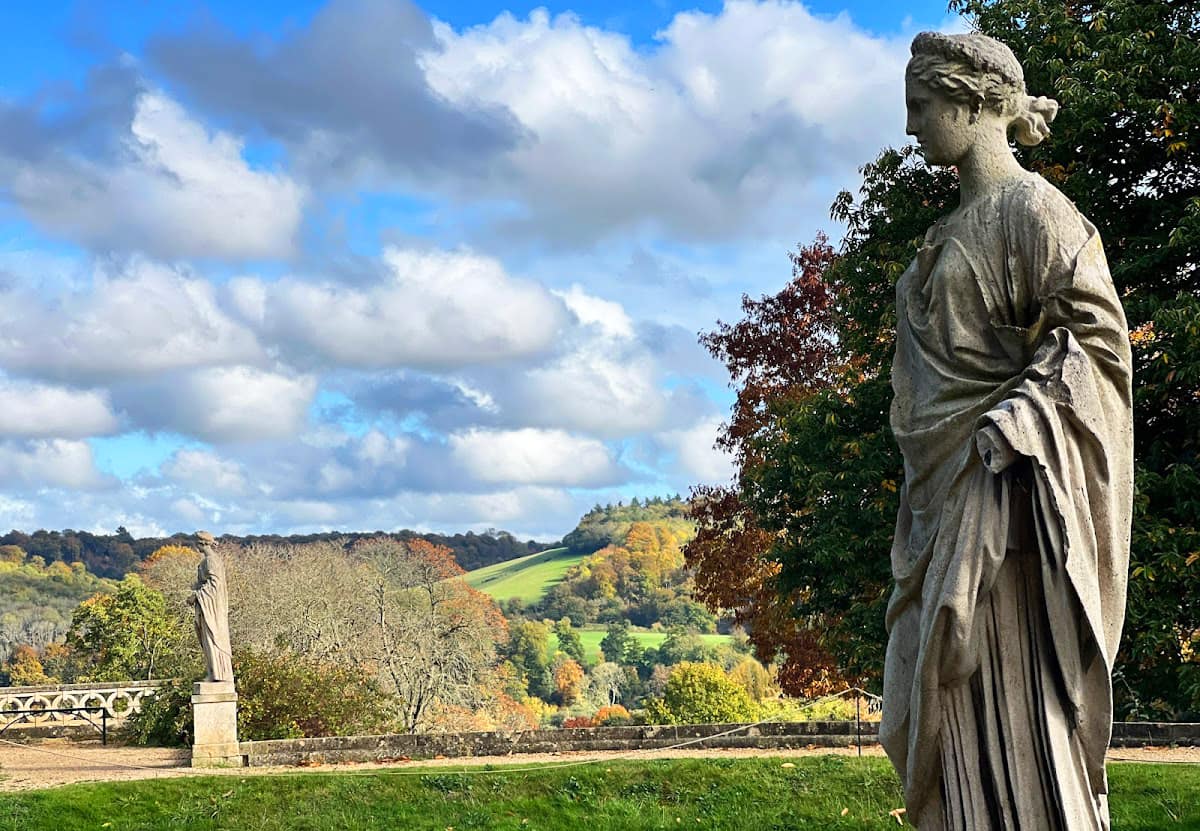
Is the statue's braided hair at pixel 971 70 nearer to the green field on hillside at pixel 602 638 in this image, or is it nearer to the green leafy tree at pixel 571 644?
the green leafy tree at pixel 571 644

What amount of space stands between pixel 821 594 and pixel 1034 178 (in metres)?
12.6

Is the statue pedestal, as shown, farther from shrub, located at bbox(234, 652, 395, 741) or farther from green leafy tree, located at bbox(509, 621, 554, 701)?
green leafy tree, located at bbox(509, 621, 554, 701)

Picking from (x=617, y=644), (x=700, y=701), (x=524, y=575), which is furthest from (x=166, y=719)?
(x=524, y=575)

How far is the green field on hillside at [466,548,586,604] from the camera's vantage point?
250 ft

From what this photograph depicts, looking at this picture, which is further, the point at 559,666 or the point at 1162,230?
the point at 559,666

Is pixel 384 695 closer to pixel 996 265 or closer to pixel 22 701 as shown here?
pixel 22 701

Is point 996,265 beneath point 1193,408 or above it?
beneath

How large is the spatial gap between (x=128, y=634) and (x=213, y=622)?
1709 centimetres

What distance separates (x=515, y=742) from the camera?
18.1m

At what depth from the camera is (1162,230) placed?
548 inches

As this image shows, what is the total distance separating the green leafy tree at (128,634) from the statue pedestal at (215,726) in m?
16.5

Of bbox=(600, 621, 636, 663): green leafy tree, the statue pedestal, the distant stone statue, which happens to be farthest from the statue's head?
bbox=(600, 621, 636, 663): green leafy tree

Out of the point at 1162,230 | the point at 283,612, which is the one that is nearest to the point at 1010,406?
the point at 1162,230

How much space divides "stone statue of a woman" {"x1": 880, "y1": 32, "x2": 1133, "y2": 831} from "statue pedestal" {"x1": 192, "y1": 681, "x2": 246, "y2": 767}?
16110 millimetres
